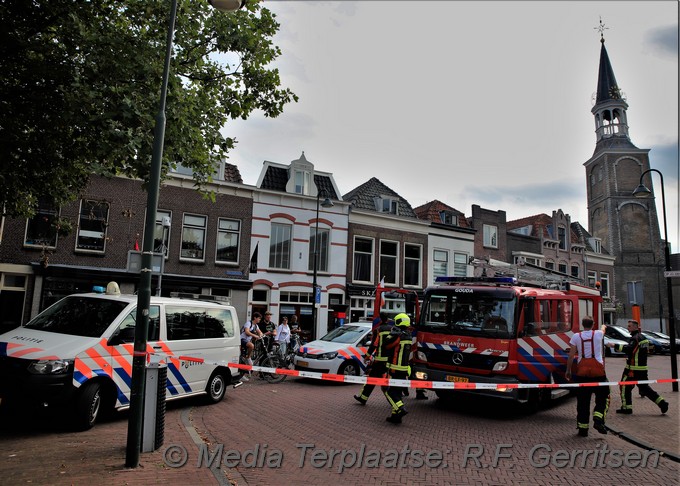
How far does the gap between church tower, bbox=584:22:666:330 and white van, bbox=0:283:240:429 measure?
139 ft

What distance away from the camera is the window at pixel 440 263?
27719 millimetres

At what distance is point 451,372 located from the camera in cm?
916

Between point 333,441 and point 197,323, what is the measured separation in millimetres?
3779

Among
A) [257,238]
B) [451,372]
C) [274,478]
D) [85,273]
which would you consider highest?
[257,238]

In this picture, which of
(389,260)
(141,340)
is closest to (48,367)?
(141,340)

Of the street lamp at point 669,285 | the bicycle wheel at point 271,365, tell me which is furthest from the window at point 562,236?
the bicycle wheel at point 271,365

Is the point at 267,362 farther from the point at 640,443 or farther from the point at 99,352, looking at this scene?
the point at 640,443

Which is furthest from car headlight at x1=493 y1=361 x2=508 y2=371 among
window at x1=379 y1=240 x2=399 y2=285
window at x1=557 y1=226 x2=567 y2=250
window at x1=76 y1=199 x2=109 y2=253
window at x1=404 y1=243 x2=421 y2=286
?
window at x1=557 y1=226 x2=567 y2=250

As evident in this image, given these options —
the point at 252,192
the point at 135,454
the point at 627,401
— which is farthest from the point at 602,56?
the point at 135,454

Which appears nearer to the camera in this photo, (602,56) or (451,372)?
(451,372)

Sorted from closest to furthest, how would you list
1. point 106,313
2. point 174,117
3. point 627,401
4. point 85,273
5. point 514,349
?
1. point 106,313
2. point 174,117
3. point 514,349
4. point 627,401
5. point 85,273

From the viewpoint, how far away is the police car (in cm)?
1208

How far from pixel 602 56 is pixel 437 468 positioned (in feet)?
197

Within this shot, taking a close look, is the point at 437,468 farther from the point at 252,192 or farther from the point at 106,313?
the point at 252,192
